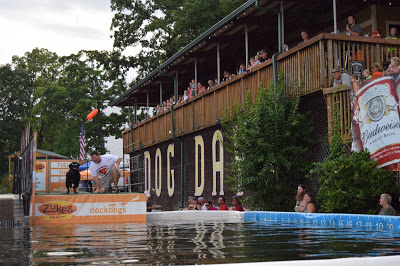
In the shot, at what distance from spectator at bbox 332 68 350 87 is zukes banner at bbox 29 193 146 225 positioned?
18.5 ft

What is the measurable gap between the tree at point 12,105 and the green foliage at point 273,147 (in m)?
51.8

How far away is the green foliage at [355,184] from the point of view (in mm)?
12094

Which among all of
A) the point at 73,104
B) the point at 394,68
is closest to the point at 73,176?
the point at 394,68

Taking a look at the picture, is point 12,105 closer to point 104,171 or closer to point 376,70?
point 104,171

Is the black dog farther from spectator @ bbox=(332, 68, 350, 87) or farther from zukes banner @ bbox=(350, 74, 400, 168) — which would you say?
zukes banner @ bbox=(350, 74, 400, 168)

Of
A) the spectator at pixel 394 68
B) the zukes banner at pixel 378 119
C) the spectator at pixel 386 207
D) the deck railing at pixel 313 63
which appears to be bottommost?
the spectator at pixel 386 207

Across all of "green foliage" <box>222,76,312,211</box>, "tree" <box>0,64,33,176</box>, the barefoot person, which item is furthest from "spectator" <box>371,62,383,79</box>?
"tree" <box>0,64,33,176</box>

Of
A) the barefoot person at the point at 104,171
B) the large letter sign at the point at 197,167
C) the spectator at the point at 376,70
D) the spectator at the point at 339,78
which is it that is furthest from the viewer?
the large letter sign at the point at 197,167

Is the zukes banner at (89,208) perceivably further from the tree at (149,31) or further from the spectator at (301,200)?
the tree at (149,31)

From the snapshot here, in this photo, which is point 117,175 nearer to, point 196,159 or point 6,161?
point 196,159

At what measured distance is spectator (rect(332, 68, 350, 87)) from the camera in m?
13.9

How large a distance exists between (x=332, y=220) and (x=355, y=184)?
2.05 meters

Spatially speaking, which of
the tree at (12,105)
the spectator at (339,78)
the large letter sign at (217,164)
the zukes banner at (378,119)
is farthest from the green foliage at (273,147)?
the tree at (12,105)

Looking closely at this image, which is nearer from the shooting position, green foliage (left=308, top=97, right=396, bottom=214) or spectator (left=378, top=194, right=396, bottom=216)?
spectator (left=378, top=194, right=396, bottom=216)
